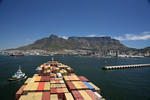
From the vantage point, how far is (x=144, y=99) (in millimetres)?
31047

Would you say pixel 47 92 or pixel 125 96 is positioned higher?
pixel 47 92

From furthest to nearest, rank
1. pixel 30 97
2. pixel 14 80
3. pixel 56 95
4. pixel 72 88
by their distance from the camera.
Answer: pixel 14 80 → pixel 72 88 → pixel 56 95 → pixel 30 97

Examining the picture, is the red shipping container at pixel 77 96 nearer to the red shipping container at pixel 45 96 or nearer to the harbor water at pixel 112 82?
the red shipping container at pixel 45 96

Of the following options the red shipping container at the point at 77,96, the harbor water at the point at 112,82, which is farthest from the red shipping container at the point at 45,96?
the harbor water at the point at 112,82

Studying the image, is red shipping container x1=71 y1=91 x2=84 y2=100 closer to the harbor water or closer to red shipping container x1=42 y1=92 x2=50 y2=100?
red shipping container x1=42 y1=92 x2=50 y2=100

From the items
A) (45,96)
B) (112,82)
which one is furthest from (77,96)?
(112,82)

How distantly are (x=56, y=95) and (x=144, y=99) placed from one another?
2635 centimetres

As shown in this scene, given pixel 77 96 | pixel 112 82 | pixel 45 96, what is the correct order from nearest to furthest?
pixel 45 96 < pixel 77 96 < pixel 112 82

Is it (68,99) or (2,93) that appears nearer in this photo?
(68,99)

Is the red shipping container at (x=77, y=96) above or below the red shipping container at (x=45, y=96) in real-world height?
below

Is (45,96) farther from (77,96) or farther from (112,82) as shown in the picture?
(112,82)

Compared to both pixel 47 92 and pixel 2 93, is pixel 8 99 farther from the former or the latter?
pixel 47 92

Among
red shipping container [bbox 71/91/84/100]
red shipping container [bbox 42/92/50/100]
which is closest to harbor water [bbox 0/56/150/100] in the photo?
red shipping container [bbox 71/91/84/100]

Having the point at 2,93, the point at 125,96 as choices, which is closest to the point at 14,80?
the point at 2,93
